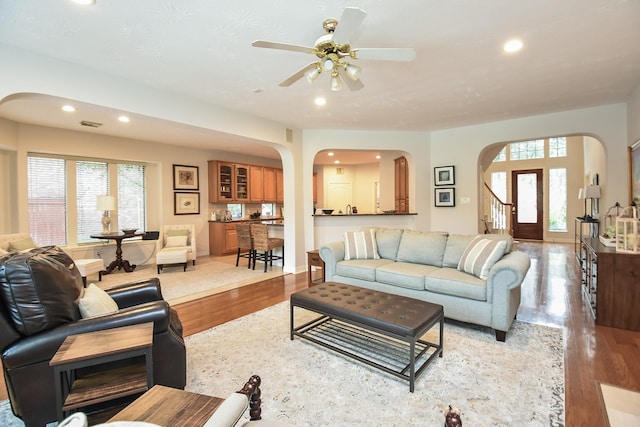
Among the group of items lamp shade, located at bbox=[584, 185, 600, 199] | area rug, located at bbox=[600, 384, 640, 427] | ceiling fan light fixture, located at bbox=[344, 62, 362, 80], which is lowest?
area rug, located at bbox=[600, 384, 640, 427]

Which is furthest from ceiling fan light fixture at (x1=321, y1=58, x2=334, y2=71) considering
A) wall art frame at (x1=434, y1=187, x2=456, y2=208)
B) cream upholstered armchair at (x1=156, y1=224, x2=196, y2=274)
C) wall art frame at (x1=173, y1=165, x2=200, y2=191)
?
wall art frame at (x1=173, y1=165, x2=200, y2=191)

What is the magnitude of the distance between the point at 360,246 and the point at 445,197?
2.76 m

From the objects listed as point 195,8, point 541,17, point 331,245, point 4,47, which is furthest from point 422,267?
point 4,47

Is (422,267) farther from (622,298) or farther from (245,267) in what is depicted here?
(245,267)

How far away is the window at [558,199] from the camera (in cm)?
885

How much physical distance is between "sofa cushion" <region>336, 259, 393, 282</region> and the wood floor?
0.85 metres

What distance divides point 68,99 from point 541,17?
159 inches

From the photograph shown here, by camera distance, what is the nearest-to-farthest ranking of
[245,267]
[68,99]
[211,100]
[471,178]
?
[68,99] < [211,100] < [471,178] < [245,267]

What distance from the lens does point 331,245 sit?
387cm

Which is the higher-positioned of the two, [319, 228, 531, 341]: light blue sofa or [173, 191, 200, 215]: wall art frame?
[173, 191, 200, 215]: wall art frame

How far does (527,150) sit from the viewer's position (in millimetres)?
9484

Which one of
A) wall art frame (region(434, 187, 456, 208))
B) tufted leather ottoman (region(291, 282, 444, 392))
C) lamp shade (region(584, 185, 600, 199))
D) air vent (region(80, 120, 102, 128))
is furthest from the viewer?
wall art frame (region(434, 187, 456, 208))

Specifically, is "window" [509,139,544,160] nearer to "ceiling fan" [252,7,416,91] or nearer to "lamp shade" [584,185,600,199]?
"lamp shade" [584,185,600,199]

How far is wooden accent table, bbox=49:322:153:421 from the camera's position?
1.37 metres
